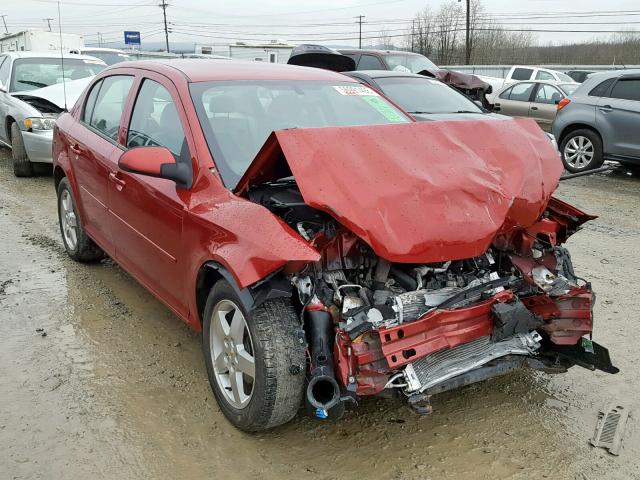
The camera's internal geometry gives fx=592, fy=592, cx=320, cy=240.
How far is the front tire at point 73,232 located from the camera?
486 cm

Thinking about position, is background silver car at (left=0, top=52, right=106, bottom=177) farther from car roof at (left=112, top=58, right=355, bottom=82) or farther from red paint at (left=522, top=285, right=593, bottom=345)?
red paint at (left=522, top=285, right=593, bottom=345)

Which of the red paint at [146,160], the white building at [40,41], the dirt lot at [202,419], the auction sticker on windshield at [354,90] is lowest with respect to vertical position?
the dirt lot at [202,419]

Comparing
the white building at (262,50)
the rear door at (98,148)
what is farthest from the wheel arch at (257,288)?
the white building at (262,50)

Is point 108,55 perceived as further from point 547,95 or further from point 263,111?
point 263,111

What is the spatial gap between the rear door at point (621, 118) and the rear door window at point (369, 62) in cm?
419

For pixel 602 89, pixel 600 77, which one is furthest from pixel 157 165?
pixel 600 77

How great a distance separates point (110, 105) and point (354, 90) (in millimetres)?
1779

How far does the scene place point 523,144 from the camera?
127 inches

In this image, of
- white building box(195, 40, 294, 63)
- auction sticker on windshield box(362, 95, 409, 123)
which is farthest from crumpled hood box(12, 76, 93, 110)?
white building box(195, 40, 294, 63)

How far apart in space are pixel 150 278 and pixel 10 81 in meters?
6.98

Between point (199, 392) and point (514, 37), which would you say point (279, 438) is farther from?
point (514, 37)

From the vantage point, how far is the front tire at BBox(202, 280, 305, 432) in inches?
98.9

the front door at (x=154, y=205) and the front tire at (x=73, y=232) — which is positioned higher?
the front door at (x=154, y=205)

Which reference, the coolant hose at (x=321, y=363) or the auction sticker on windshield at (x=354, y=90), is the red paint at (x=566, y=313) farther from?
the auction sticker on windshield at (x=354, y=90)
